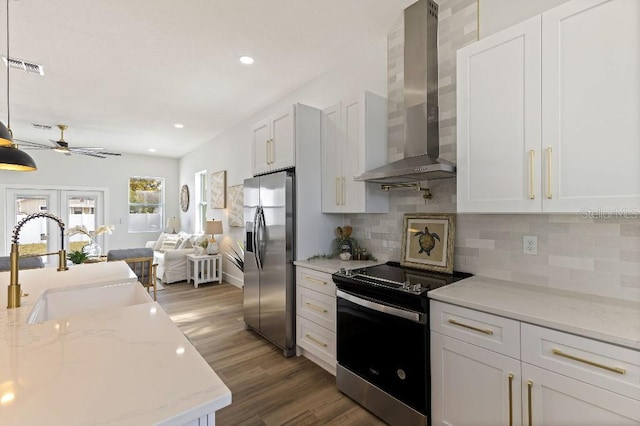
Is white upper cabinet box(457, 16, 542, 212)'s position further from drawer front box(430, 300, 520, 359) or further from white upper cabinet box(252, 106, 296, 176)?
Answer: white upper cabinet box(252, 106, 296, 176)

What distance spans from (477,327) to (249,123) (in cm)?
450

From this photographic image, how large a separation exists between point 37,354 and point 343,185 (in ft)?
7.41

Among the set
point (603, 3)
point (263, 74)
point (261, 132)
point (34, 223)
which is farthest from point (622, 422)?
point (34, 223)

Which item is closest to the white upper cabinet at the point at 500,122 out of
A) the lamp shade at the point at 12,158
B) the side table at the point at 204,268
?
the lamp shade at the point at 12,158

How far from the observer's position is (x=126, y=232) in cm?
751

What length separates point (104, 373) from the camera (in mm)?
844

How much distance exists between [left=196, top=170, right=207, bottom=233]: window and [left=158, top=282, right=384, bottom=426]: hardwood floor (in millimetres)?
3212

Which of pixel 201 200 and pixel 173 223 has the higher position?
pixel 201 200

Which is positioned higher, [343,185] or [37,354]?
[343,185]

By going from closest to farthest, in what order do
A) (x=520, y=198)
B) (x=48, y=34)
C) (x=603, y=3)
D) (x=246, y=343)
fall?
Result: 1. (x=603, y=3)
2. (x=520, y=198)
3. (x=48, y=34)
4. (x=246, y=343)

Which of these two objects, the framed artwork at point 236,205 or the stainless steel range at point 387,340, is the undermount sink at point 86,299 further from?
the framed artwork at point 236,205

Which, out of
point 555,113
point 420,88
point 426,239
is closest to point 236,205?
point 426,239

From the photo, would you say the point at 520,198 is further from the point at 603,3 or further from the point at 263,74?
the point at 263,74

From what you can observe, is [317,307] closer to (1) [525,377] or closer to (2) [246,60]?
(1) [525,377]
